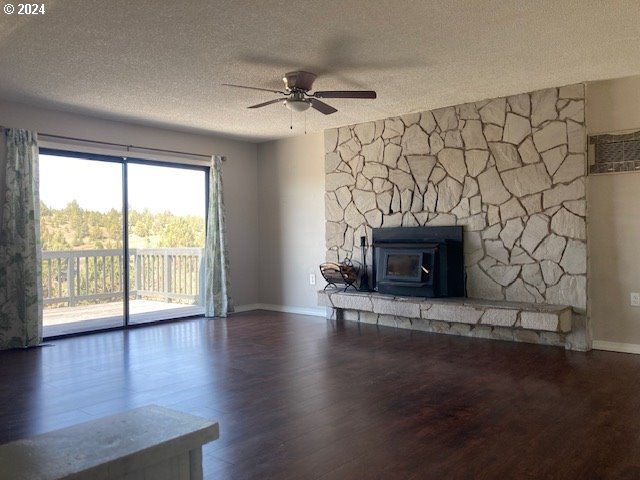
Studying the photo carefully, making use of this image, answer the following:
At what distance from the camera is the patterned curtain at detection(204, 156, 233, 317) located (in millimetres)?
6750

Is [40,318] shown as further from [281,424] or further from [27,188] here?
[281,424]

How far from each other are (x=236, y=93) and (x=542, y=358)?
3.59 m

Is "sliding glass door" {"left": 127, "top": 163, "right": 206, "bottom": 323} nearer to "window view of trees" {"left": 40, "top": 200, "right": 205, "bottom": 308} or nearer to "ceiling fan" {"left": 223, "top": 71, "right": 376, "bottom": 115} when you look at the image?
"window view of trees" {"left": 40, "top": 200, "right": 205, "bottom": 308}

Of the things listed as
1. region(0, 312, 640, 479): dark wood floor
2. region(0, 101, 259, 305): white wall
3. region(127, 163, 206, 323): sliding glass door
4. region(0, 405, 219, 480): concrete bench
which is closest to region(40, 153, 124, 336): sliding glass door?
region(127, 163, 206, 323): sliding glass door

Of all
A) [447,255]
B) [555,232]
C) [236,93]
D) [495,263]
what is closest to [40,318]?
[236,93]

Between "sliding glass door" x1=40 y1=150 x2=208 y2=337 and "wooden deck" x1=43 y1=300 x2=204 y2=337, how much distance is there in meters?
0.01

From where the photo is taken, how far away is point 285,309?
7.15 meters

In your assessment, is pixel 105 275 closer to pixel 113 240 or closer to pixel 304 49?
pixel 113 240

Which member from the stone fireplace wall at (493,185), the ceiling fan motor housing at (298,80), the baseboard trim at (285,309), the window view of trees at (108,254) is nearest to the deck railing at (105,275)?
the window view of trees at (108,254)

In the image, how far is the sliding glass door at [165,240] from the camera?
243 inches

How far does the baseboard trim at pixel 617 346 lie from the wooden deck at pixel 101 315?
4768mm

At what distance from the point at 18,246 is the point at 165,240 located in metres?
1.85

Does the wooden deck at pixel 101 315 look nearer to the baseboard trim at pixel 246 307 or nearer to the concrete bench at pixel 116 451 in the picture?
the baseboard trim at pixel 246 307

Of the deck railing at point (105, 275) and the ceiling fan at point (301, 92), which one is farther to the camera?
the deck railing at point (105, 275)
